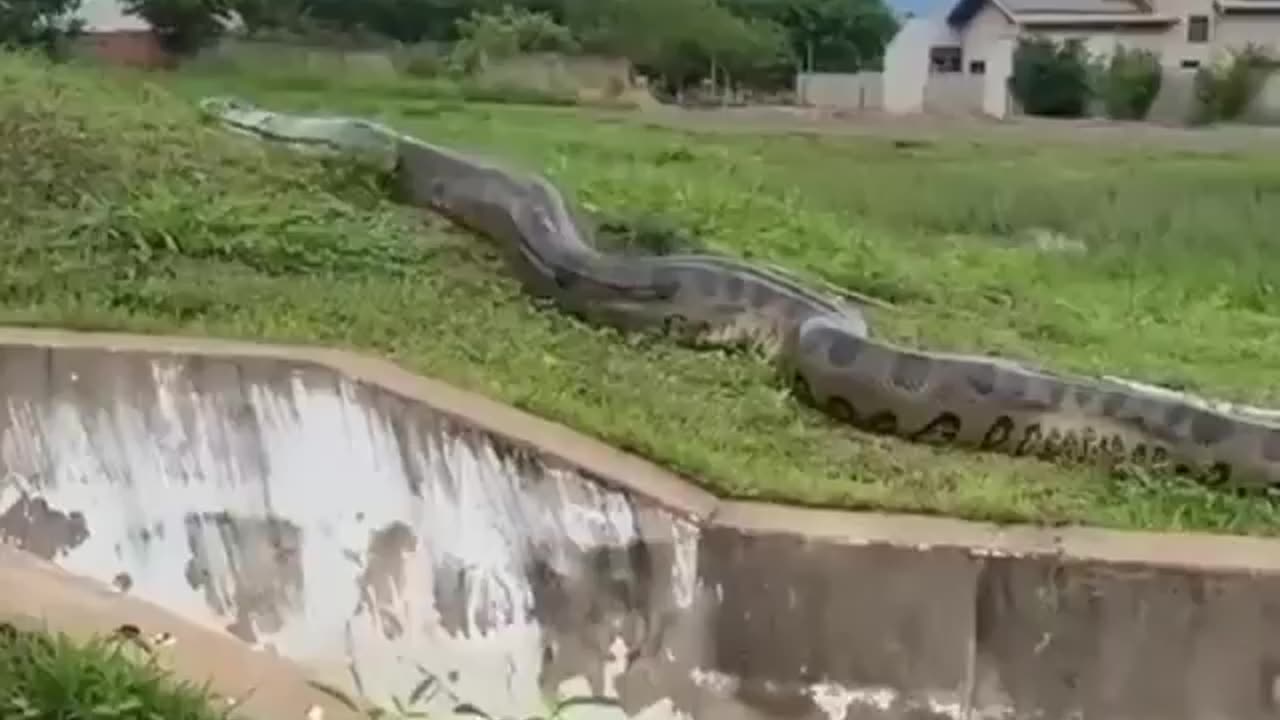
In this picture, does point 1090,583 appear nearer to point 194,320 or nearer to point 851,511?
point 851,511

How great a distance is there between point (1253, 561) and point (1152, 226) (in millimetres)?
4532

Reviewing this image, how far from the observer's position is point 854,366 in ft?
16.7

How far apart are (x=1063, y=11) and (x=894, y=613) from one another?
23.2 ft

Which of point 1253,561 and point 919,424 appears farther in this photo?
point 919,424

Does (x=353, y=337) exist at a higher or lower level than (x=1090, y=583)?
higher

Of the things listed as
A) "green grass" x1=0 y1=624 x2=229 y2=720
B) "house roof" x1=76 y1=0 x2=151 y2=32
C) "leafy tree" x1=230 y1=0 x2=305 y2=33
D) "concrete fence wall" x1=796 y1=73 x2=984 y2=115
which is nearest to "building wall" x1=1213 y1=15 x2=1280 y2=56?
"concrete fence wall" x1=796 y1=73 x2=984 y2=115

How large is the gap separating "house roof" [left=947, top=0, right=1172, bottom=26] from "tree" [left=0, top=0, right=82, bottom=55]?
4.71 m

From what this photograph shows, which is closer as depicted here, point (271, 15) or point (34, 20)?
point (34, 20)

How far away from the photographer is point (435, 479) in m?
4.33

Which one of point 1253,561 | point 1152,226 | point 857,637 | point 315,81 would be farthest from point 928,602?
point 315,81

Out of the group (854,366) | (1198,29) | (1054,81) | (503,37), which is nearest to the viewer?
(854,366)

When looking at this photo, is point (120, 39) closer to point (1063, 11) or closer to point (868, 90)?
point (868, 90)

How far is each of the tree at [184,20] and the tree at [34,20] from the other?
1.08 feet

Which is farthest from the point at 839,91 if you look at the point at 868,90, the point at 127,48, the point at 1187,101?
the point at 127,48
